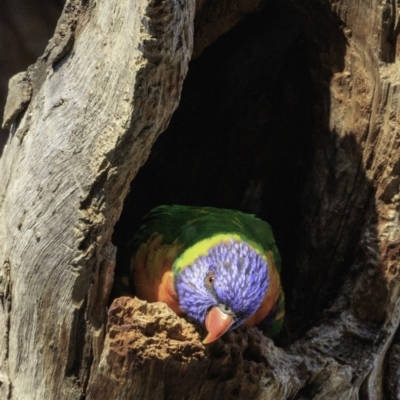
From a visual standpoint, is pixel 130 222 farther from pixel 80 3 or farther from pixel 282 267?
pixel 80 3

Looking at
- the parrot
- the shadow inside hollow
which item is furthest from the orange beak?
the shadow inside hollow

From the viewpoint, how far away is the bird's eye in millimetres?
1860

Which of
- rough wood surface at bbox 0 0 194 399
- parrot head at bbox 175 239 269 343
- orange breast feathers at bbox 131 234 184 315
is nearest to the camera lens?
rough wood surface at bbox 0 0 194 399

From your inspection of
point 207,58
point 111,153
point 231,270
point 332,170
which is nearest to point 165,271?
point 231,270

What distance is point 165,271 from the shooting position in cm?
204

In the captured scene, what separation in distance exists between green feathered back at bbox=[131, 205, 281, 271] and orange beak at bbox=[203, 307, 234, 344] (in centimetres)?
31

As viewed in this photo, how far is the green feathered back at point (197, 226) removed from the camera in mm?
2066

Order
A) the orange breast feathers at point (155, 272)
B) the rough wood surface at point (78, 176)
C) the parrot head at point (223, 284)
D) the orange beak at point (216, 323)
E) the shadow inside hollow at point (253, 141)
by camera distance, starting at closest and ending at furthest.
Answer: the rough wood surface at point (78, 176) < the orange beak at point (216, 323) < the parrot head at point (223, 284) < the orange breast feathers at point (155, 272) < the shadow inside hollow at point (253, 141)

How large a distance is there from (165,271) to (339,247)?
72cm

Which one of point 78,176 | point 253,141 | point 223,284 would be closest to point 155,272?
point 223,284

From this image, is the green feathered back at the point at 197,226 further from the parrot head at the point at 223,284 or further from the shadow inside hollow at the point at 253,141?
the shadow inside hollow at the point at 253,141

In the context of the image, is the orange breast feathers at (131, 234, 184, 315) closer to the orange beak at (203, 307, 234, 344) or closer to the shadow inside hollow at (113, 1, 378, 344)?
the orange beak at (203, 307, 234, 344)

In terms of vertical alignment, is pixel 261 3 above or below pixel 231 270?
above

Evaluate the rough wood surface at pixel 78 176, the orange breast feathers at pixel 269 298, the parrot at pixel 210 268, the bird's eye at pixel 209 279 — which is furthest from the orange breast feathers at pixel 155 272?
the rough wood surface at pixel 78 176
